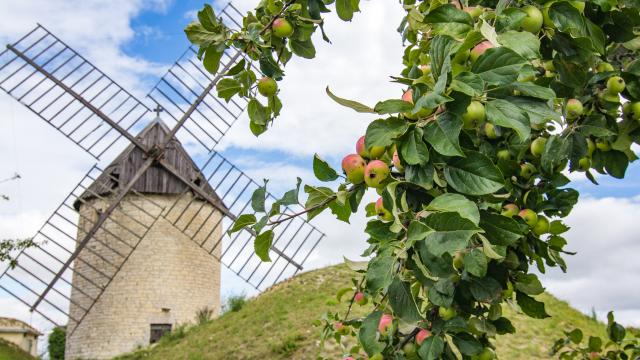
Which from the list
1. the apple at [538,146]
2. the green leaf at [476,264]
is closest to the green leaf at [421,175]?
the green leaf at [476,264]

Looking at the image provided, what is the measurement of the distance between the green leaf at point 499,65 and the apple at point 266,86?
0.99 metres

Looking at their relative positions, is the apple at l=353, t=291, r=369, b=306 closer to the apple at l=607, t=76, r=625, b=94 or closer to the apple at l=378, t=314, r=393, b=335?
the apple at l=378, t=314, r=393, b=335

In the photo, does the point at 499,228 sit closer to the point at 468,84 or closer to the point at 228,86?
the point at 468,84

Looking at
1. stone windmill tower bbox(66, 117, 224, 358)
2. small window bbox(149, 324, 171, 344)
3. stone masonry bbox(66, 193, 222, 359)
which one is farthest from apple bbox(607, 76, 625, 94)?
small window bbox(149, 324, 171, 344)

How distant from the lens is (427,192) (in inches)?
50.6

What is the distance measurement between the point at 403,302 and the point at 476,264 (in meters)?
0.24

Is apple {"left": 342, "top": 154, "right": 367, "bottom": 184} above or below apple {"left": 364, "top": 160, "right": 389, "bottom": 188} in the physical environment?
above

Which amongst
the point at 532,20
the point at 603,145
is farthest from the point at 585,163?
the point at 532,20

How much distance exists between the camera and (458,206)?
1.07 m

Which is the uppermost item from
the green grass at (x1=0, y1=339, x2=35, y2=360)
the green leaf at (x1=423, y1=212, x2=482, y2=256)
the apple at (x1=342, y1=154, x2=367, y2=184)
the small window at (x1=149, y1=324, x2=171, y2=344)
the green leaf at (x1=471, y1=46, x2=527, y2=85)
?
the small window at (x1=149, y1=324, x2=171, y2=344)

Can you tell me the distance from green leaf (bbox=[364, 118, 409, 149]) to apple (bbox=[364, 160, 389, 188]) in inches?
4.7

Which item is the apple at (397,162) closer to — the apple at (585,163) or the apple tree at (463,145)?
the apple tree at (463,145)

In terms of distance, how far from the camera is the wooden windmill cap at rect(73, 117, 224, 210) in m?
14.3

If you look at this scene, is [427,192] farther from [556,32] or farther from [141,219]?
[141,219]
